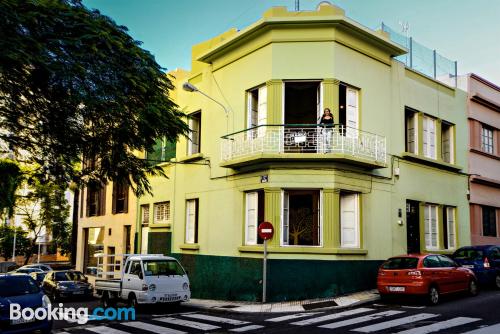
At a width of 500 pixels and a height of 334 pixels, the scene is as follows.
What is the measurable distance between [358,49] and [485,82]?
1026 centimetres

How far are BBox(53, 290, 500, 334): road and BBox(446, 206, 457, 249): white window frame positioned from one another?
674 centimetres

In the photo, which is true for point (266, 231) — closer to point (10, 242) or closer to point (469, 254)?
point (469, 254)

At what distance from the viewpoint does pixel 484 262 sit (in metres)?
17.9

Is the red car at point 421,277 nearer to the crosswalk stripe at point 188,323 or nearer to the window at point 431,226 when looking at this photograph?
the window at point 431,226

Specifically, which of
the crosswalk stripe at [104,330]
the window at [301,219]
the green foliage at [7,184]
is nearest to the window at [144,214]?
the window at [301,219]

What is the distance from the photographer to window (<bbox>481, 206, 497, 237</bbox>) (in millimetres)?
24734

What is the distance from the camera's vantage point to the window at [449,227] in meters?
22.2

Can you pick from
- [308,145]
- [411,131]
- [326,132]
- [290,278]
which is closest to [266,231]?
[290,278]

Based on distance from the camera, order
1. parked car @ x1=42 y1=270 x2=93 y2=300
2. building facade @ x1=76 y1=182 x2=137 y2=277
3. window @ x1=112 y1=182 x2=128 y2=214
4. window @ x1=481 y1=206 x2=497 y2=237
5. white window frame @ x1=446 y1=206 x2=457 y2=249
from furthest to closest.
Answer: window @ x1=112 y1=182 x2=128 y2=214 < building facade @ x1=76 y1=182 x2=137 y2=277 < window @ x1=481 y1=206 x2=497 y2=237 < parked car @ x1=42 y1=270 x2=93 y2=300 < white window frame @ x1=446 y1=206 x2=457 y2=249

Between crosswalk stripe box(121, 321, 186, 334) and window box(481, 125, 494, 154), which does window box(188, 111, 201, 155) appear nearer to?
crosswalk stripe box(121, 321, 186, 334)

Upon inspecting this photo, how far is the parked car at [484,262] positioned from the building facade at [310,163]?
2.24m

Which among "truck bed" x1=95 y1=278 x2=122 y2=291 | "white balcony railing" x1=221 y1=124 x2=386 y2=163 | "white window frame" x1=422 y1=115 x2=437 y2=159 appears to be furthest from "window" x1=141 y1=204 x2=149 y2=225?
"white window frame" x1=422 y1=115 x2=437 y2=159

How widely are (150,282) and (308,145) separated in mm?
6759

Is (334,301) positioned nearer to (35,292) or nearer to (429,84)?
(35,292)
